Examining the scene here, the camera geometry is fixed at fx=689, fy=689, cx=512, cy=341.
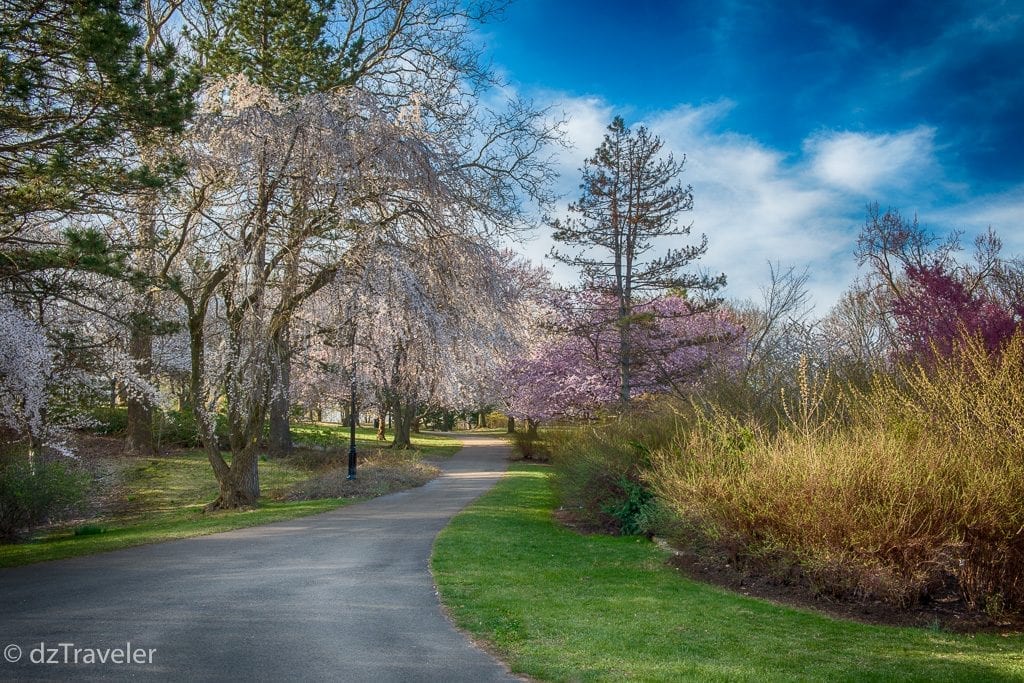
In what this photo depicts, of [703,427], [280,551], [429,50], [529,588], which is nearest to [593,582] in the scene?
[529,588]

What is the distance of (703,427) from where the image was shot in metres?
11.4

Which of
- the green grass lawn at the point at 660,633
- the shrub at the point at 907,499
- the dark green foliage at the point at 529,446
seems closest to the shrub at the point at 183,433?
the dark green foliage at the point at 529,446

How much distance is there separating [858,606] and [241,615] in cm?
645

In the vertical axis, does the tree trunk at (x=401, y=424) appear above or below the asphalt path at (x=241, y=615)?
above

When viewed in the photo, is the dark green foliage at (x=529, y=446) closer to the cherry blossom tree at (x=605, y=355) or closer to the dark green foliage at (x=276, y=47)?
the cherry blossom tree at (x=605, y=355)

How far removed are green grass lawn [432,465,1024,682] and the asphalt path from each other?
0.45 metres

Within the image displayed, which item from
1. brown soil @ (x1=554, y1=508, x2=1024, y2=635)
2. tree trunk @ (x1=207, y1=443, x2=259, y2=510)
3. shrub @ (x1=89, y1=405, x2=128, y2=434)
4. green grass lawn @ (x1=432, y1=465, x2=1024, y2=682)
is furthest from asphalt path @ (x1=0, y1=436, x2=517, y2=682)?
shrub @ (x1=89, y1=405, x2=128, y2=434)

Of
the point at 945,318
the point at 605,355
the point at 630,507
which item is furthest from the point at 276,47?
the point at 605,355

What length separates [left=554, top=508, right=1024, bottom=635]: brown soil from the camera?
276 inches

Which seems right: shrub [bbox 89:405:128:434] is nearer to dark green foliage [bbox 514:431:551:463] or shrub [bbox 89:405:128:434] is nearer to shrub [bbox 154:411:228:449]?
shrub [bbox 154:411:228:449]

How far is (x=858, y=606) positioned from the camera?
749 centimetres

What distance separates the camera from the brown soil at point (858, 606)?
7016 mm

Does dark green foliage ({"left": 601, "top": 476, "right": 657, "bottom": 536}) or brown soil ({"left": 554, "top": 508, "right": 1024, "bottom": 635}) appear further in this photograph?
dark green foliage ({"left": 601, "top": 476, "right": 657, "bottom": 536})

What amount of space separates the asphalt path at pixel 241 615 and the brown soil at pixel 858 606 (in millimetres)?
3738
